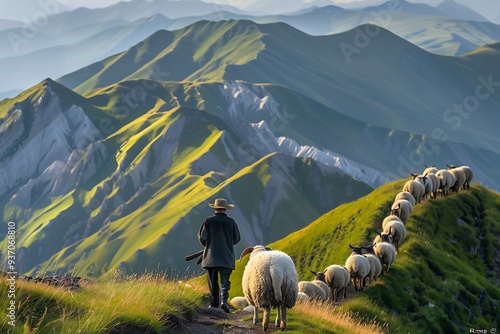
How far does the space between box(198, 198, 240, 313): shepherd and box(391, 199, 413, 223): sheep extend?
82.3 ft

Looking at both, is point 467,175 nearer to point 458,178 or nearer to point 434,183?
point 458,178

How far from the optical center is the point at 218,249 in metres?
17.4

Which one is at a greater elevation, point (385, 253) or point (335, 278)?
point (335, 278)

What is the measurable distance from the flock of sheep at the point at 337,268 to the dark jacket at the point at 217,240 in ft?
1.76

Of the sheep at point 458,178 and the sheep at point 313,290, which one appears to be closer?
the sheep at point 313,290

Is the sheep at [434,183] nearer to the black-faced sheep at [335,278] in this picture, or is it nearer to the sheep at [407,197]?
the sheep at [407,197]

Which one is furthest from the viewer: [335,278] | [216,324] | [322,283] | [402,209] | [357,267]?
[402,209]

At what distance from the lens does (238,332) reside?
47.0 ft

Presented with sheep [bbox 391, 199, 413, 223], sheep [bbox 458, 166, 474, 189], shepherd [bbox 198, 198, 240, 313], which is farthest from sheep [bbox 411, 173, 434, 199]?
shepherd [bbox 198, 198, 240, 313]

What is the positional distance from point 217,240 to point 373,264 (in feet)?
55.0

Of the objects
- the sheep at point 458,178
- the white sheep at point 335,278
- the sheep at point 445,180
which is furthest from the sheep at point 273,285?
the sheep at point 458,178

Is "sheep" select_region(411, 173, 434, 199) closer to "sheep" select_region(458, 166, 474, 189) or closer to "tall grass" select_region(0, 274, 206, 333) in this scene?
"sheep" select_region(458, 166, 474, 189)

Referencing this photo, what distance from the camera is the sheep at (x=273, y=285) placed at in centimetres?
1448

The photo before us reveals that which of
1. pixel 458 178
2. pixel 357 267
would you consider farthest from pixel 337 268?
pixel 458 178
